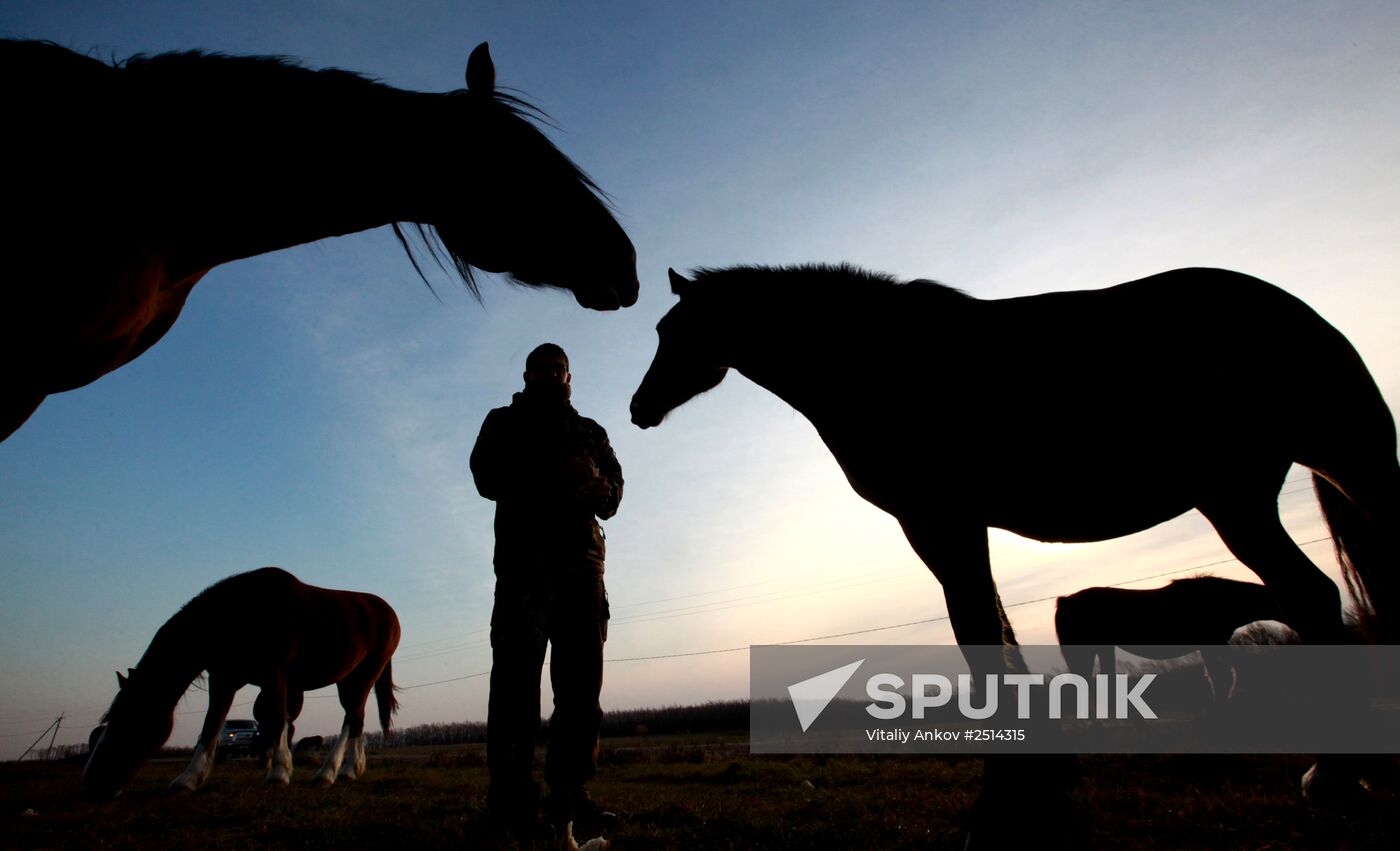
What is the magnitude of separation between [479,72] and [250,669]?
7781 mm

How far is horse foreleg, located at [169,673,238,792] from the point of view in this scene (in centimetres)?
652

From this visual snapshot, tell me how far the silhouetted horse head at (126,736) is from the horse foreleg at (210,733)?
0.34 metres

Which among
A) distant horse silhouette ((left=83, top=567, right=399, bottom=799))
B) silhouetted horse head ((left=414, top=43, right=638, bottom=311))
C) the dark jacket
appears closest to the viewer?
silhouetted horse head ((left=414, top=43, right=638, bottom=311))

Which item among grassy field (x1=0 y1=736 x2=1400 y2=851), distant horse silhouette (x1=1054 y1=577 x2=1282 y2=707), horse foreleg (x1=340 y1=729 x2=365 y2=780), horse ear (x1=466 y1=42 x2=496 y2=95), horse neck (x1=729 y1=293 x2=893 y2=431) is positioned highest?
horse ear (x1=466 y1=42 x2=496 y2=95)

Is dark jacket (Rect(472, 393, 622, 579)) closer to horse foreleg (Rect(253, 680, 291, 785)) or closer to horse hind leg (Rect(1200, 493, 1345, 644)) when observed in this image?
horse hind leg (Rect(1200, 493, 1345, 644))

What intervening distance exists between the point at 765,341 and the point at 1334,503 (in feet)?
11.3

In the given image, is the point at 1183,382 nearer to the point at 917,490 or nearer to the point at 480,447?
the point at 917,490

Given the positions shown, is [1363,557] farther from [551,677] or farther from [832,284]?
[551,677]

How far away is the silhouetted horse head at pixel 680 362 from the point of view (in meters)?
3.99

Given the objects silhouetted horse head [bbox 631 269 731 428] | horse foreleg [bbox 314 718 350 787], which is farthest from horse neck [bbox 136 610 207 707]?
silhouetted horse head [bbox 631 269 731 428]

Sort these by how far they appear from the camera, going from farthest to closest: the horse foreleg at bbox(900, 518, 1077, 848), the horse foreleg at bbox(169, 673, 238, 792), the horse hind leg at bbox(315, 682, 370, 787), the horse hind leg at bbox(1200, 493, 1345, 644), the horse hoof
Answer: the horse hind leg at bbox(315, 682, 370, 787) < the horse foreleg at bbox(169, 673, 238, 792) < the horse hind leg at bbox(1200, 493, 1345, 644) < the horse hoof < the horse foreleg at bbox(900, 518, 1077, 848)

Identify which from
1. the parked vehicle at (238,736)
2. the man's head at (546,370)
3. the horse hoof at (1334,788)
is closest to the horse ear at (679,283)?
the man's head at (546,370)

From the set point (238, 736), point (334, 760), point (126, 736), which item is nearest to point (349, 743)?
point (334, 760)

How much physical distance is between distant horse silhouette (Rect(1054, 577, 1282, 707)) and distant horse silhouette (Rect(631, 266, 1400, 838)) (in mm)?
4783
